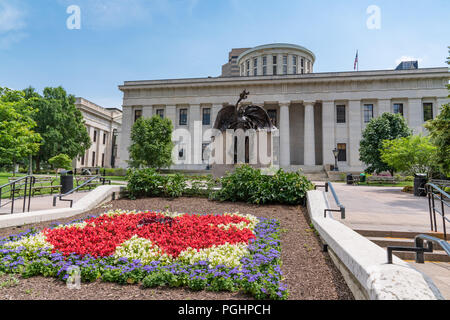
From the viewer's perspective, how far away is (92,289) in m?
3.13

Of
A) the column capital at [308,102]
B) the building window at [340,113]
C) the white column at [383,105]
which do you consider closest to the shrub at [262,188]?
the column capital at [308,102]

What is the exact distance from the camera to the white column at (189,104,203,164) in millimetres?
41312

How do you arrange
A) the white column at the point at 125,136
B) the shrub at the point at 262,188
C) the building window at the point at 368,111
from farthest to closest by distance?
1. the white column at the point at 125,136
2. the building window at the point at 368,111
3. the shrub at the point at 262,188

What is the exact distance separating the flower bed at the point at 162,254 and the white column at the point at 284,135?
3405 centimetres

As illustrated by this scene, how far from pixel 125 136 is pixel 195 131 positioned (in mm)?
12010

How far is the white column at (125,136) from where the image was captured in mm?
42375

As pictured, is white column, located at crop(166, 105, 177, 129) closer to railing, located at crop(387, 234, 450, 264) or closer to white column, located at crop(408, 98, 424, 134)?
white column, located at crop(408, 98, 424, 134)

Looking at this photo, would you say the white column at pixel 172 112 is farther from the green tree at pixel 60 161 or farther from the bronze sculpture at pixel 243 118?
the bronze sculpture at pixel 243 118

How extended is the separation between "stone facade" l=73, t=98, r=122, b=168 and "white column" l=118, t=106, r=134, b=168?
7167 millimetres

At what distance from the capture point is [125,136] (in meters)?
43.0

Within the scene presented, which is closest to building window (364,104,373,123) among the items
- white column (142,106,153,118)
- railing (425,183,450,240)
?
white column (142,106,153,118)

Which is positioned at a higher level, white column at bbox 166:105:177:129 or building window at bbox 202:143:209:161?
white column at bbox 166:105:177:129
